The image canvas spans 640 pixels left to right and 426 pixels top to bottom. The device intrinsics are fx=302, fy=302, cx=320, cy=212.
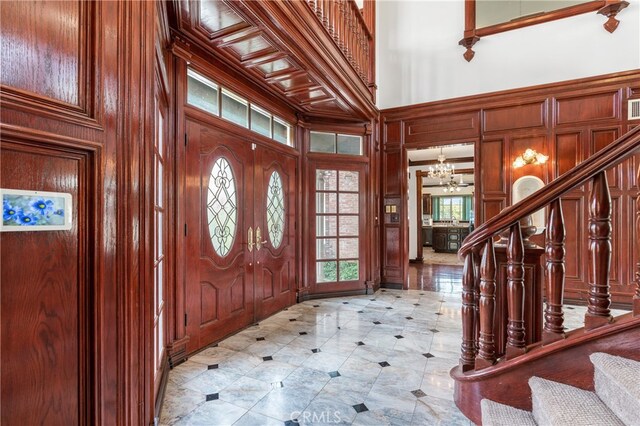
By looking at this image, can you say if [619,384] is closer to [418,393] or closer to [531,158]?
[418,393]

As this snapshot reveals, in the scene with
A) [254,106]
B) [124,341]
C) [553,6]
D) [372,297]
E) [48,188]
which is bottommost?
[372,297]

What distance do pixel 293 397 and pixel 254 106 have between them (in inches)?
127

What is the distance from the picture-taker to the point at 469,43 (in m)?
5.05

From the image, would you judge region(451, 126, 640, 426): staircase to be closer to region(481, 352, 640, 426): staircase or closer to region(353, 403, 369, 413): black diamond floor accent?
region(481, 352, 640, 426): staircase

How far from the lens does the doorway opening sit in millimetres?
7758

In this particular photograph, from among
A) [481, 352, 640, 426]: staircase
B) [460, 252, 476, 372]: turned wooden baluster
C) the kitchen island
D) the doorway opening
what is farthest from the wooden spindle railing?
the kitchen island

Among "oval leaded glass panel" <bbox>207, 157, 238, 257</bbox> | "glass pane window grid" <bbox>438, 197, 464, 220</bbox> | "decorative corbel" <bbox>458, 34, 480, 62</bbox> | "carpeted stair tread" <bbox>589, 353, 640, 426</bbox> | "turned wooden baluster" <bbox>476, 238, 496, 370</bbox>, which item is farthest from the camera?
"glass pane window grid" <bbox>438, 197, 464, 220</bbox>

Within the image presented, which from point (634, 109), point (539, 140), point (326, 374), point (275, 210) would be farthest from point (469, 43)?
point (326, 374)

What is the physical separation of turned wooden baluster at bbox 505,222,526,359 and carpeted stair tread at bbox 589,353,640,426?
312 mm

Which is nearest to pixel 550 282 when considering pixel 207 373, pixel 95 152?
pixel 95 152

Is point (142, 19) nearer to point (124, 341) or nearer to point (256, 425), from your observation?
point (124, 341)

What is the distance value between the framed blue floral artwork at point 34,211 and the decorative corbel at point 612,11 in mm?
6524

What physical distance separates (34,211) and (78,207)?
0.11m

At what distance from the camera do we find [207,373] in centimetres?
257
